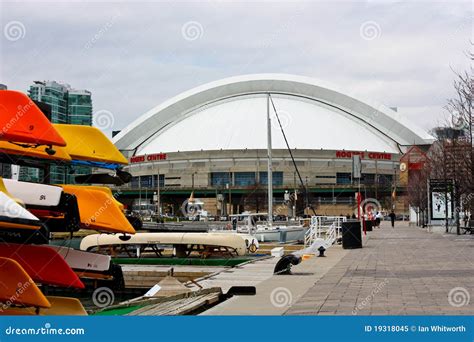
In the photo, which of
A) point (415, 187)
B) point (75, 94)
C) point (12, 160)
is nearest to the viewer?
point (12, 160)

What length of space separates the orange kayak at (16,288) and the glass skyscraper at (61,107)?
3.71 metres

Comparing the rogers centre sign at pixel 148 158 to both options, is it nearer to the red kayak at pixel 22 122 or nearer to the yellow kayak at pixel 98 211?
the yellow kayak at pixel 98 211

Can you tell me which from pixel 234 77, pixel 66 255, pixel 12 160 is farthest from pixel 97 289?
pixel 234 77

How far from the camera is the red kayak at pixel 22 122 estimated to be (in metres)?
12.6

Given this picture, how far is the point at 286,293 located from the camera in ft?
42.5

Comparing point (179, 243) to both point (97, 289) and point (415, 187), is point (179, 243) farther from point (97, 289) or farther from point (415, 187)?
point (415, 187)

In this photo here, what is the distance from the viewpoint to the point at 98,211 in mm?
15898

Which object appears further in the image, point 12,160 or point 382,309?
point 12,160

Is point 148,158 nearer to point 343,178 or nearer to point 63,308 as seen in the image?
point 343,178

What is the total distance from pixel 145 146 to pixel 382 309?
11078cm

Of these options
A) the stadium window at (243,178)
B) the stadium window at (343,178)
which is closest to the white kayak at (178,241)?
the stadium window at (243,178)

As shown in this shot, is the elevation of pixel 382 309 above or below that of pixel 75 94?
below

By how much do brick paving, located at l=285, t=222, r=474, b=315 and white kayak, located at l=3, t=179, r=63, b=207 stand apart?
5.07 metres

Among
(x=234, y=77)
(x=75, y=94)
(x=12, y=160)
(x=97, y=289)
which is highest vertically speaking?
(x=234, y=77)
